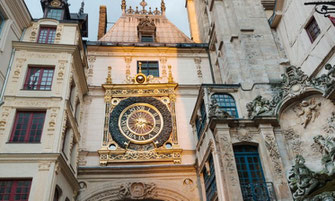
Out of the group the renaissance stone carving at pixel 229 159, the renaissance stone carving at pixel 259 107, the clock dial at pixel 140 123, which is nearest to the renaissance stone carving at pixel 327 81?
the renaissance stone carving at pixel 259 107

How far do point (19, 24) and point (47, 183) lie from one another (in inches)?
337

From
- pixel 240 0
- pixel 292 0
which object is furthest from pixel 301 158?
pixel 240 0

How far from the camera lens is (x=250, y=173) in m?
11.9

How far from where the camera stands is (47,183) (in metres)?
11.1

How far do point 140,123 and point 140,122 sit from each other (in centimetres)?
6

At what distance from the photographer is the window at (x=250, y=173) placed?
11164 mm

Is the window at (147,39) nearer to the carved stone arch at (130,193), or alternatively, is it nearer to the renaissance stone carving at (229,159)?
the carved stone arch at (130,193)

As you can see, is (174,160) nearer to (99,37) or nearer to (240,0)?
(240,0)

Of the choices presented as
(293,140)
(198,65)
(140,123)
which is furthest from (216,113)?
(198,65)

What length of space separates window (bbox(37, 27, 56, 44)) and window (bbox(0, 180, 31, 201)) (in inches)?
295

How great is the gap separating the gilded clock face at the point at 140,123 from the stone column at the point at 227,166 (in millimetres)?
5076

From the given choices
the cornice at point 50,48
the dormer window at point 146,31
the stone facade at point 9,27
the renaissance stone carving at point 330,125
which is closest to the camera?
the renaissance stone carving at point 330,125

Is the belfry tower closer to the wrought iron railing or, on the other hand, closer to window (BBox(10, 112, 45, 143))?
window (BBox(10, 112, 45, 143))

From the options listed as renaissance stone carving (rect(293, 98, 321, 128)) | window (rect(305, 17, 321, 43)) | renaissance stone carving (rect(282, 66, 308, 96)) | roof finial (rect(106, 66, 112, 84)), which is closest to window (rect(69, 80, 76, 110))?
roof finial (rect(106, 66, 112, 84))
